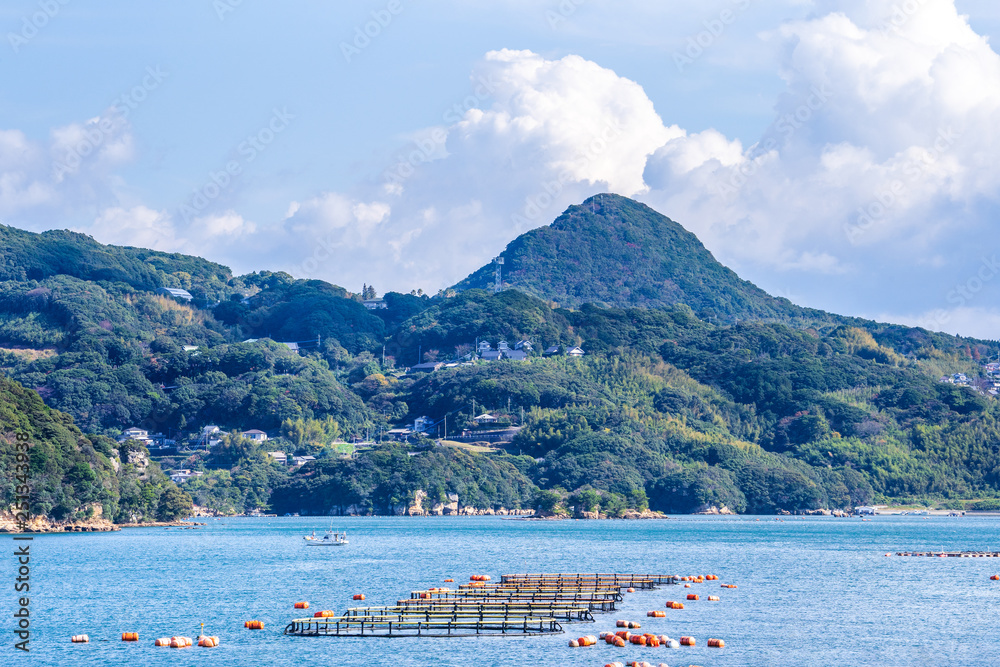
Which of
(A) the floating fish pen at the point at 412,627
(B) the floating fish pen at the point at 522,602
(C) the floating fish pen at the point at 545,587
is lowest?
(A) the floating fish pen at the point at 412,627

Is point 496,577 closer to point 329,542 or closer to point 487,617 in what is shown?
point 487,617

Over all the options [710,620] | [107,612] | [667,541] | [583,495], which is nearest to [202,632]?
[107,612]

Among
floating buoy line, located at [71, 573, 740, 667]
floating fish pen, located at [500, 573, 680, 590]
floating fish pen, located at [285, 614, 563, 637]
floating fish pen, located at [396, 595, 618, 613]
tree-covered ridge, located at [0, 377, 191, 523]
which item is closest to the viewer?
floating buoy line, located at [71, 573, 740, 667]

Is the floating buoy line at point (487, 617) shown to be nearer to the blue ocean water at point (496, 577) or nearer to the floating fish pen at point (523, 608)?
the floating fish pen at point (523, 608)

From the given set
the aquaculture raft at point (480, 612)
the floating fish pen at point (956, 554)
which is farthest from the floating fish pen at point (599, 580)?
the floating fish pen at point (956, 554)

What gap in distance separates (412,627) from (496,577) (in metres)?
26.4

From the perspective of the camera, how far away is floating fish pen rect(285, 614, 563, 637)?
57406mm

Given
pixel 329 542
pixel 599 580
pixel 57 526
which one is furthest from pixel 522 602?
pixel 57 526

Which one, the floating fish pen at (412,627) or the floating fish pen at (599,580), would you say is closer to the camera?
the floating fish pen at (412,627)

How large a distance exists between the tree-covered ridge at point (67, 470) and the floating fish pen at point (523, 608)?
5277 cm

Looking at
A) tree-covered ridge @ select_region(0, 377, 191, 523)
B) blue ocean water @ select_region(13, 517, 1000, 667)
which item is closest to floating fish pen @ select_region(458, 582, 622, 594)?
blue ocean water @ select_region(13, 517, 1000, 667)

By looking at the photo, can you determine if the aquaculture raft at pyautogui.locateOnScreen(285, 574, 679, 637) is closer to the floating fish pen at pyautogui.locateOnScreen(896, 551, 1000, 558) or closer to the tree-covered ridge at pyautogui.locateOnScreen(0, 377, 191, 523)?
the floating fish pen at pyautogui.locateOnScreen(896, 551, 1000, 558)

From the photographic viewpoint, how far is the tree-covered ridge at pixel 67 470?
390 feet

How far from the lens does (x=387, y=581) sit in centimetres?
8300
